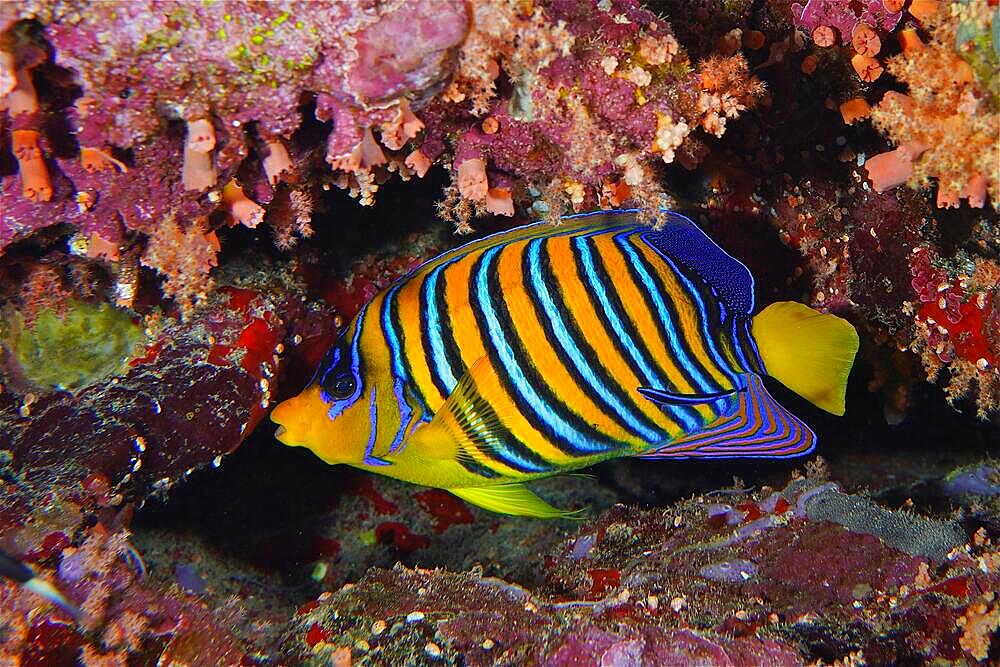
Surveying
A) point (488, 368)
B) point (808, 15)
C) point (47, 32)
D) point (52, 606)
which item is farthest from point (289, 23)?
point (808, 15)

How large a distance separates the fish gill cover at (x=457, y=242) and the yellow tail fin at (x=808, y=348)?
0.47 meters

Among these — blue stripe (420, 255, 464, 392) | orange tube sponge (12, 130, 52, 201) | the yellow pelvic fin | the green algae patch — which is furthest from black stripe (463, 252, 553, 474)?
the green algae patch

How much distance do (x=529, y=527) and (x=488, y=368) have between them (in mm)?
2454

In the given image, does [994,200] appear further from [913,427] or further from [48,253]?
[913,427]

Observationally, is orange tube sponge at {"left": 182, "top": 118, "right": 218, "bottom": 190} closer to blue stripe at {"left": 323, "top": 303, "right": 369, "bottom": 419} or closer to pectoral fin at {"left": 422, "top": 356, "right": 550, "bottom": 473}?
blue stripe at {"left": 323, "top": 303, "right": 369, "bottom": 419}

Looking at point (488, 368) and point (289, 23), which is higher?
point (289, 23)

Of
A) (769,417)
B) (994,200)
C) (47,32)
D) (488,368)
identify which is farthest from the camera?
(769,417)

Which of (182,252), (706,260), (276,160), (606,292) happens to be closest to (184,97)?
(276,160)

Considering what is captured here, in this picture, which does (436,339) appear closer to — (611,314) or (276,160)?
(611,314)

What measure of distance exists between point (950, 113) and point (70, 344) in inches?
125

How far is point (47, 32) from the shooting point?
147cm

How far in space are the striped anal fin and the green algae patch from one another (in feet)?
7.32

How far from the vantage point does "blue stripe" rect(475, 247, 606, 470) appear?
225 centimetres

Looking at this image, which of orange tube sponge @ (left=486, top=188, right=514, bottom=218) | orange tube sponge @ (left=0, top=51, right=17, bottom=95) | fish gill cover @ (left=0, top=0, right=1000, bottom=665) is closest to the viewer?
orange tube sponge @ (left=0, top=51, right=17, bottom=95)
